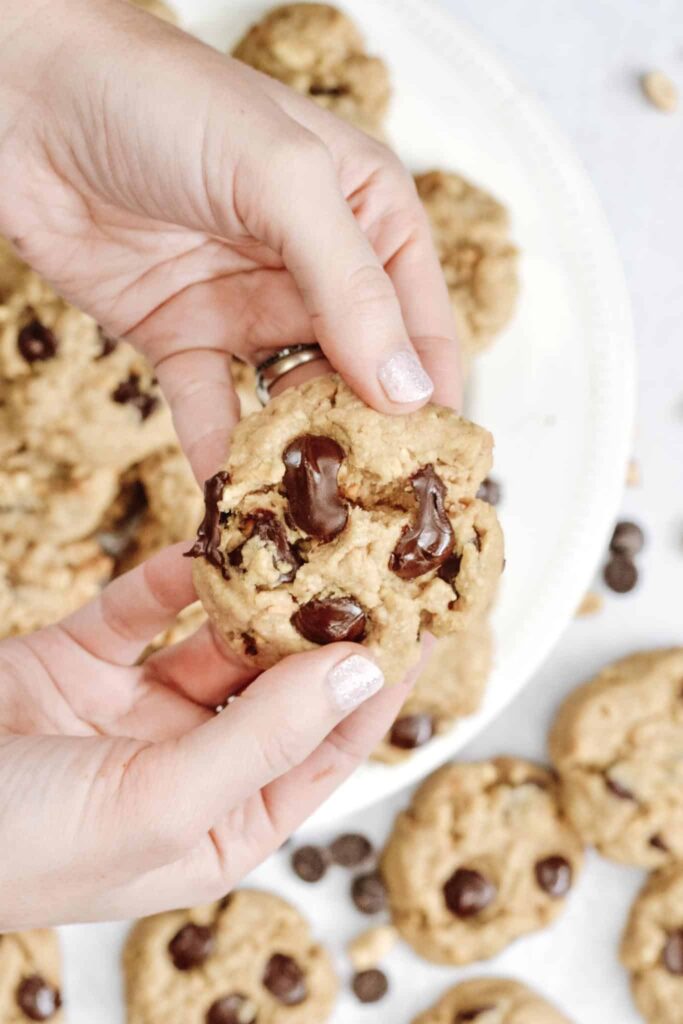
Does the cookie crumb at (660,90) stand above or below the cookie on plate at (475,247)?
above

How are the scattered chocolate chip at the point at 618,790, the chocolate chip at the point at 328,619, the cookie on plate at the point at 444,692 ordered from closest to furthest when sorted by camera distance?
1. the chocolate chip at the point at 328,619
2. the cookie on plate at the point at 444,692
3. the scattered chocolate chip at the point at 618,790

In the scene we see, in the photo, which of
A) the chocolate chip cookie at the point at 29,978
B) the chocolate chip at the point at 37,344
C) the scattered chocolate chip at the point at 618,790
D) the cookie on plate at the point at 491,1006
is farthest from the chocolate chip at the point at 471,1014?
the chocolate chip at the point at 37,344

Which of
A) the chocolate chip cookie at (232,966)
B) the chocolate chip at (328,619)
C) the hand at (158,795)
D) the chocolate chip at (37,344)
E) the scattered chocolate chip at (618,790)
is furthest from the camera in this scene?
the scattered chocolate chip at (618,790)

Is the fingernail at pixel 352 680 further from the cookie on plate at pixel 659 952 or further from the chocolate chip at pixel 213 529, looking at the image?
the cookie on plate at pixel 659 952

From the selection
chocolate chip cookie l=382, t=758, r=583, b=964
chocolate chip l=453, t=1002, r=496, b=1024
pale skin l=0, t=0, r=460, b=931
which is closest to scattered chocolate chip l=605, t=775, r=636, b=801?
chocolate chip cookie l=382, t=758, r=583, b=964

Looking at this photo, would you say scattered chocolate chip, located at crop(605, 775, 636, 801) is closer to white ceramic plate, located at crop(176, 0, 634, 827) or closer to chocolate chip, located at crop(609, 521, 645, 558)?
white ceramic plate, located at crop(176, 0, 634, 827)

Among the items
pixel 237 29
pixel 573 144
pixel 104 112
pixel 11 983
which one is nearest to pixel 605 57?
pixel 573 144

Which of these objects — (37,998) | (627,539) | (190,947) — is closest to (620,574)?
(627,539)

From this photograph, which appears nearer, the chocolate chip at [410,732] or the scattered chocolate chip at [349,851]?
the chocolate chip at [410,732]
